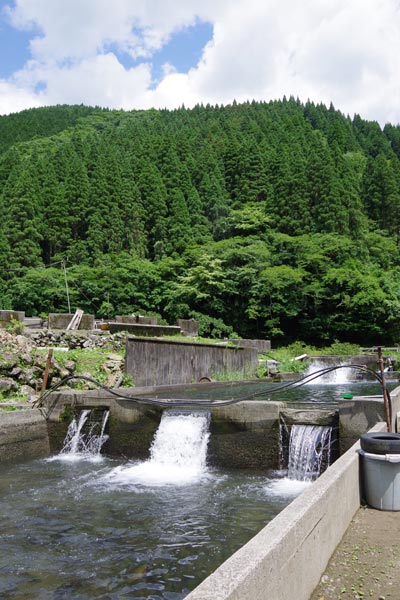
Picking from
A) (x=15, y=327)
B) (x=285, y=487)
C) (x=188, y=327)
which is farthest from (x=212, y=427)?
(x=188, y=327)

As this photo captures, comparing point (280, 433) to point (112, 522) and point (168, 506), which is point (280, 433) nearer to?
point (168, 506)

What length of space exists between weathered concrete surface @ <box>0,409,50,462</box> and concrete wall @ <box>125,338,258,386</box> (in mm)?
4399

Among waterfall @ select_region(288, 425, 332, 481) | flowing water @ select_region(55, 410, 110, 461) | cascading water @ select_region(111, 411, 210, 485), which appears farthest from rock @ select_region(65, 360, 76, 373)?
waterfall @ select_region(288, 425, 332, 481)

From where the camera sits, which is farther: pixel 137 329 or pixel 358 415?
pixel 137 329

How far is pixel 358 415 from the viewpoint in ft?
26.4

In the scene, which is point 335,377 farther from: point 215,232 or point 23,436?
point 215,232

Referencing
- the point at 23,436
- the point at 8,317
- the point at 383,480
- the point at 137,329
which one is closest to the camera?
the point at 383,480

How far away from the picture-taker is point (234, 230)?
56.0 meters

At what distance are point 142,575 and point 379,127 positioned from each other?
111096 millimetres

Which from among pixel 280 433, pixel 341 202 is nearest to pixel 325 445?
pixel 280 433

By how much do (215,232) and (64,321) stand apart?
3628 centimetres

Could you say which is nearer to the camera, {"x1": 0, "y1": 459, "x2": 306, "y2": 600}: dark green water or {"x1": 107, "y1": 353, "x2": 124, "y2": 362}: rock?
{"x1": 0, "y1": 459, "x2": 306, "y2": 600}: dark green water

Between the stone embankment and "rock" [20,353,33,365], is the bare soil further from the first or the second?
"rock" [20,353,33,365]

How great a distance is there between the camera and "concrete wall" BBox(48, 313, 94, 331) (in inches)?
881
